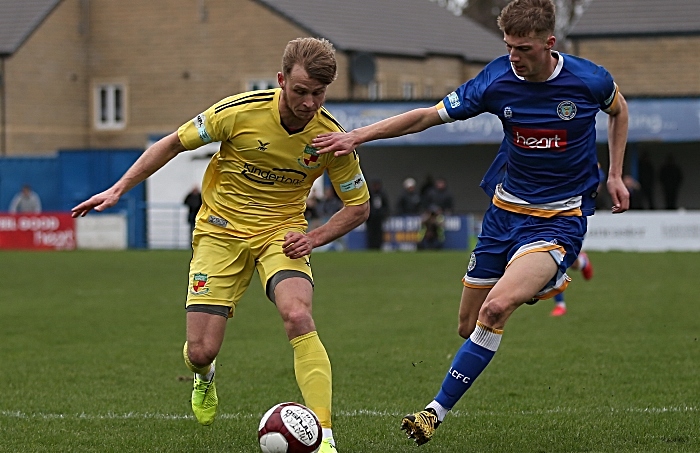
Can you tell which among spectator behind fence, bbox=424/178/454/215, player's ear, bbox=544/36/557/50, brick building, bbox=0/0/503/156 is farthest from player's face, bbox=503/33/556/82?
brick building, bbox=0/0/503/156

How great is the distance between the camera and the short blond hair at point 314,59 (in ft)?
20.3

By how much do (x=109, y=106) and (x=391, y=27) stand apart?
1071cm

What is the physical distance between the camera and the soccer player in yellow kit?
657 cm

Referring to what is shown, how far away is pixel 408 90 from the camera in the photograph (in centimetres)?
4347

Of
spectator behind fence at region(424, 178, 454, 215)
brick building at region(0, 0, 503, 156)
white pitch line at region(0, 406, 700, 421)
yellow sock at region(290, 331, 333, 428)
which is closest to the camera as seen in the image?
yellow sock at region(290, 331, 333, 428)

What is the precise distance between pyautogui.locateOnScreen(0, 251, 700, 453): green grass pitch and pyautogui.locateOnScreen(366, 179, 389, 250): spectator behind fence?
10.2 metres

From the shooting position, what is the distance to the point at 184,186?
3416 centimetres

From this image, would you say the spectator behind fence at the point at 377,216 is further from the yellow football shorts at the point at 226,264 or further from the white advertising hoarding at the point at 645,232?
the yellow football shorts at the point at 226,264

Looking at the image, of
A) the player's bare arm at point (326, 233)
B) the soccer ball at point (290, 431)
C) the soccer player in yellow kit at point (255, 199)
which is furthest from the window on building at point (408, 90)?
the soccer ball at point (290, 431)

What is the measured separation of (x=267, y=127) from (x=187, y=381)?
3.27 metres

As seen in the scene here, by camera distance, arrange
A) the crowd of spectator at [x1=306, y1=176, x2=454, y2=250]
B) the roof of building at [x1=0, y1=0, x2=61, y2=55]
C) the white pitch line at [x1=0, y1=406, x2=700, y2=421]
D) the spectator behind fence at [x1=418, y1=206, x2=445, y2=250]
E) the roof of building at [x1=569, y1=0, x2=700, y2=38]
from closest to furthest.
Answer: the white pitch line at [x1=0, y1=406, x2=700, y2=421] → the crowd of spectator at [x1=306, y1=176, x2=454, y2=250] → the spectator behind fence at [x1=418, y1=206, x2=445, y2=250] → the roof of building at [x1=569, y1=0, x2=700, y2=38] → the roof of building at [x1=0, y1=0, x2=61, y2=55]

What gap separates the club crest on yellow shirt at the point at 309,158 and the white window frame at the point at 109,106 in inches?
1529

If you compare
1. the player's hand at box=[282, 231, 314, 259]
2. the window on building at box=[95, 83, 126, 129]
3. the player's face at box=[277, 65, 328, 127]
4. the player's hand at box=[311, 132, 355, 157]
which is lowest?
the player's hand at box=[282, 231, 314, 259]

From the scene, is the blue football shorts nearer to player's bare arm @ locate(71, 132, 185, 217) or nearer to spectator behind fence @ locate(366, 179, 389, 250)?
player's bare arm @ locate(71, 132, 185, 217)
